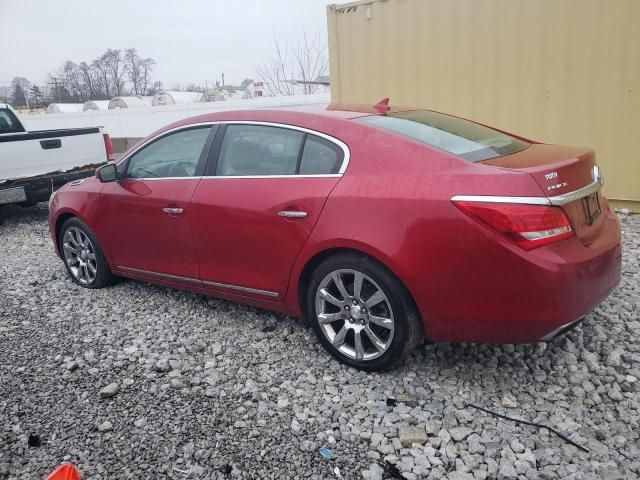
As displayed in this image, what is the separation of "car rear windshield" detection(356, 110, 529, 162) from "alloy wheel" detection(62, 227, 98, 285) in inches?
117

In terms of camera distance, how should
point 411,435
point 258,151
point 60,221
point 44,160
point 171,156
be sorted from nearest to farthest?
point 411,435, point 258,151, point 171,156, point 60,221, point 44,160

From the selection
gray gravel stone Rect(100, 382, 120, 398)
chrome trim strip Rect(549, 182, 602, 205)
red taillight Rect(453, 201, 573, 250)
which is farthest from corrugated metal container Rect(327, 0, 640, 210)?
gray gravel stone Rect(100, 382, 120, 398)

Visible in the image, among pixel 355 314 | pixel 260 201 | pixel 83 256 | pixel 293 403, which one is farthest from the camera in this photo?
pixel 83 256

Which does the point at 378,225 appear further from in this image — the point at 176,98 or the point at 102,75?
the point at 102,75

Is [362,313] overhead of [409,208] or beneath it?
beneath

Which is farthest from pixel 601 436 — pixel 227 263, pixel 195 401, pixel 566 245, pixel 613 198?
pixel 613 198

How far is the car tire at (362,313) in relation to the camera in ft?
9.56

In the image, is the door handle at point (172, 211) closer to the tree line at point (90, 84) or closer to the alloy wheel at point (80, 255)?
the alloy wheel at point (80, 255)

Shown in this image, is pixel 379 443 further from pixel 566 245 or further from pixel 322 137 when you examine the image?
pixel 322 137

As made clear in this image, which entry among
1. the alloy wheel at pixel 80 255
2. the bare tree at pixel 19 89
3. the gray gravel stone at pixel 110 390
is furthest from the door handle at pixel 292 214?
the bare tree at pixel 19 89

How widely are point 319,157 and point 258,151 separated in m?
0.53

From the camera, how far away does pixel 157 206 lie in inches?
158

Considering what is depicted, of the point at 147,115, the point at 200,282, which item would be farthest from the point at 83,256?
the point at 147,115

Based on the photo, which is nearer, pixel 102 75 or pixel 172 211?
pixel 172 211
